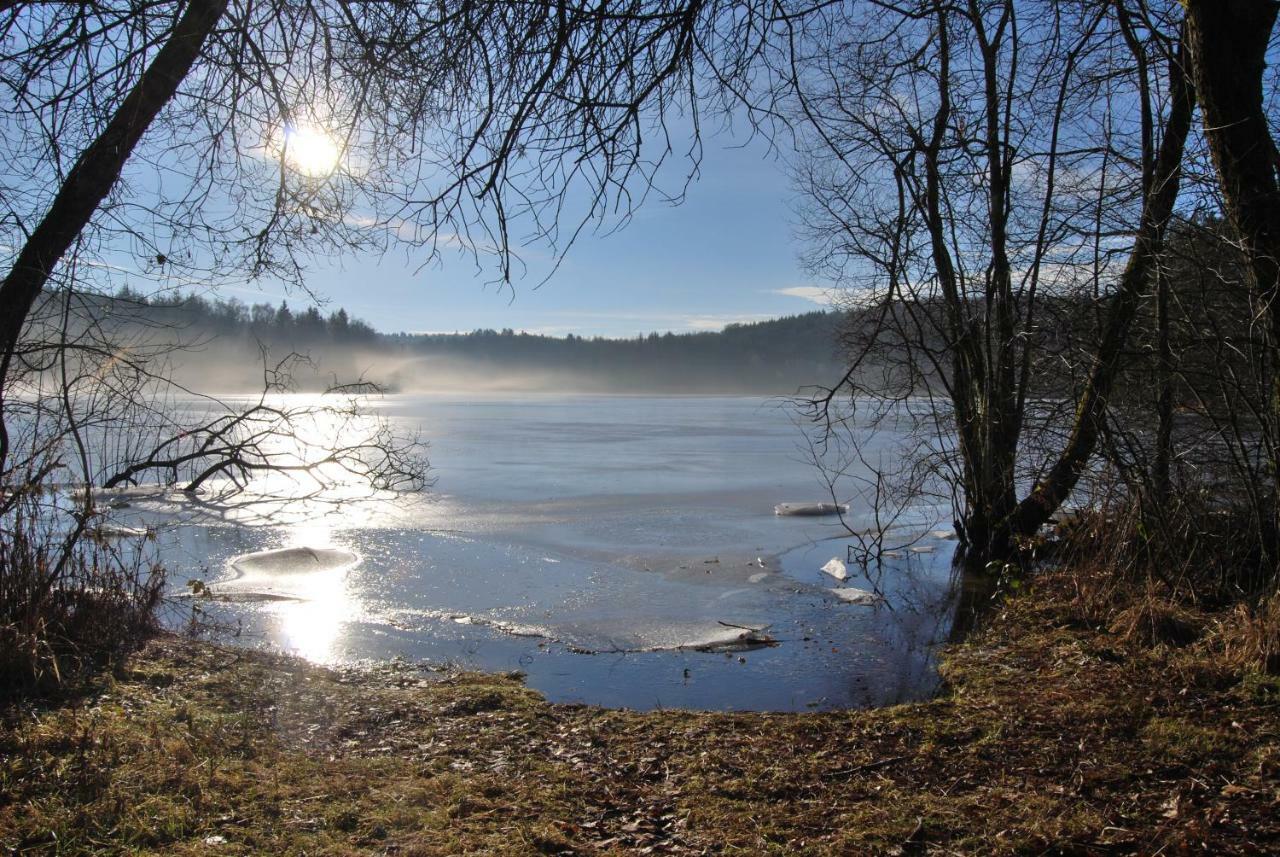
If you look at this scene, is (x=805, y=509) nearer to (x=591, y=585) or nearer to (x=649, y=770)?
(x=591, y=585)

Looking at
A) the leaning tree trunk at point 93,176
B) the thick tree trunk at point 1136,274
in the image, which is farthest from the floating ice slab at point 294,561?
the thick tree trunk at point 1136,274

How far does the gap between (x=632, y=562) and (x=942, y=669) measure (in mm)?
4352

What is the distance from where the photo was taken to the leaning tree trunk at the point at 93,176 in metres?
4.71

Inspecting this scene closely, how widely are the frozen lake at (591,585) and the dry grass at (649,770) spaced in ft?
3.19

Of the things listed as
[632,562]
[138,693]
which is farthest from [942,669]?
[138,693]

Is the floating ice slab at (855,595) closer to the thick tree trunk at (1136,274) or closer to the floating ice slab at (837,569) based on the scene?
the floating ice slab at (837,569)

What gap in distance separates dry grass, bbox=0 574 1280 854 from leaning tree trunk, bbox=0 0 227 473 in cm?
221

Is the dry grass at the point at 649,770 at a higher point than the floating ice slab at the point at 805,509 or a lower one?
higher

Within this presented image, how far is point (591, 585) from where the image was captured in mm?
8547

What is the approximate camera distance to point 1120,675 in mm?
4672

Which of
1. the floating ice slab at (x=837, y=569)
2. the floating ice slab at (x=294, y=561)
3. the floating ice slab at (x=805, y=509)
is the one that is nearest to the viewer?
the floating ice slab at (x=294, y=561)

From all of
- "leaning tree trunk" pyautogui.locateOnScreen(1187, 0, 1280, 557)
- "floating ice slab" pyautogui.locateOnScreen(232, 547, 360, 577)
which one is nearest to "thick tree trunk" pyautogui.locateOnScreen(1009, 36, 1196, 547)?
"leaning tree trunk" pyautogui.locateOnScreen(1187, 0, 1280, 557)

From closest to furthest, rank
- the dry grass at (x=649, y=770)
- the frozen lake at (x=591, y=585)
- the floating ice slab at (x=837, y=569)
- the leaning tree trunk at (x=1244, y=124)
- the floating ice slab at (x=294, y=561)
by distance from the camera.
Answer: the dry grass at (x=649, y=770), the leaning tree trunk at (x=1244, y=124), the frozen lake at (x=591, y=585), the floating ice slab at (x=294, y=561), the floating ice slab at (x=837, y=569)

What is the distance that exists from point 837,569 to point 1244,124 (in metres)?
6.17
